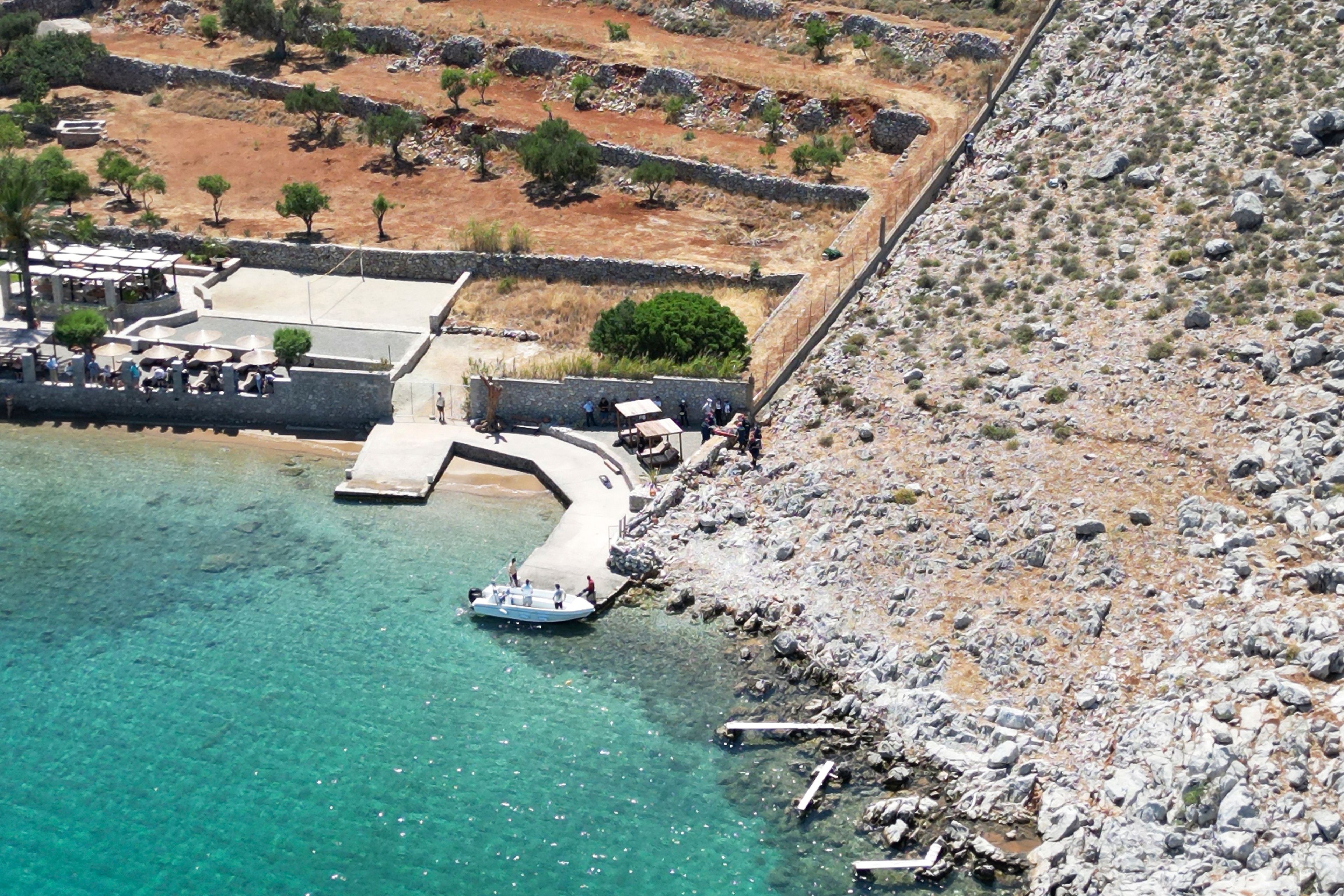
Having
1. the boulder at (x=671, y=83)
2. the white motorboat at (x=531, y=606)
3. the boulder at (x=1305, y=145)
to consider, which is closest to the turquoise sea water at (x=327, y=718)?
the white motorboat at (x=531, y=606)

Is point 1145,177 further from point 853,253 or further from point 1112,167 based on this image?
point 853,253

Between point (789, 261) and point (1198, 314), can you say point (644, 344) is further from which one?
point (1198, 314)

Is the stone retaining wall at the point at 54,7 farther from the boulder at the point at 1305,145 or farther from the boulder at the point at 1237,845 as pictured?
the boulder at the point at 1237,845

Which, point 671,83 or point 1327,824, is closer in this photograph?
point 1327,824

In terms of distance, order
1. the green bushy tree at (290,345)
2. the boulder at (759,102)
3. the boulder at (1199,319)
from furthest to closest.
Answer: the boulder at (759,102)
the green bushy tree at (290,345)
the boulder at (1199,319)

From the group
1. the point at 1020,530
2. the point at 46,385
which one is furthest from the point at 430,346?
the point at 1020,530

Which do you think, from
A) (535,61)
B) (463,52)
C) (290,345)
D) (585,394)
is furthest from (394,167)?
(585,394)

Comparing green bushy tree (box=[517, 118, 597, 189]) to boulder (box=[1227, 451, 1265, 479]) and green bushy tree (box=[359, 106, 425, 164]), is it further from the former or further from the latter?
boulder (box=[1227, 451, 1265, 479])
